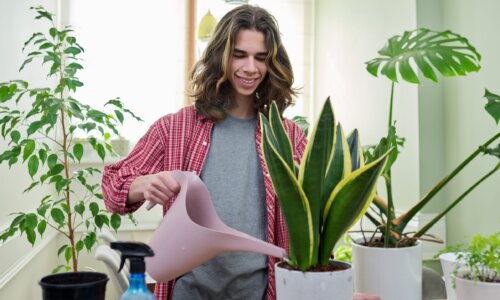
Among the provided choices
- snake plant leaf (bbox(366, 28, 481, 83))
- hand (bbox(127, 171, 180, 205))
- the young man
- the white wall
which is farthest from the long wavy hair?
the white wall

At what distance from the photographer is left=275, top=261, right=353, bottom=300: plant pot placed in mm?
761

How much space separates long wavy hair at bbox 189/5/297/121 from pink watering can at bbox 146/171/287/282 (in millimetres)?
555

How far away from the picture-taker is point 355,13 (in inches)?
139

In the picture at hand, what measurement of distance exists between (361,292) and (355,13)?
9.38 ft

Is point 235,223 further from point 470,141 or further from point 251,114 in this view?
point 470,141

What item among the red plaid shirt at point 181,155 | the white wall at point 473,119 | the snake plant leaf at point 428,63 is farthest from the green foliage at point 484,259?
the white wall at point 473,119

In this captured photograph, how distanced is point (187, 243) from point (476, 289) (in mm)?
518

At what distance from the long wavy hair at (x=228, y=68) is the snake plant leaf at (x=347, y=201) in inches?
25.5

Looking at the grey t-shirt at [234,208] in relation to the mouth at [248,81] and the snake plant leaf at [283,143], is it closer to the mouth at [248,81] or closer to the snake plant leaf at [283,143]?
the mouth at [248,81]

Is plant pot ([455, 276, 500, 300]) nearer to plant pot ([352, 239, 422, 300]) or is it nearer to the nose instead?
plant pot ([352, 239, 422, 300])

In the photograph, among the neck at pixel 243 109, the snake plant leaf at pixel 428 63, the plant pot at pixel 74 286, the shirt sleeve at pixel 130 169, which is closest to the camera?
the plant pot at pixel 74 286

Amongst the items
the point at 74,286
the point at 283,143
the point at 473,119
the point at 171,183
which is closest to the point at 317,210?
the point at 283,143

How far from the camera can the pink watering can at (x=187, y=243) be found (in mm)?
753

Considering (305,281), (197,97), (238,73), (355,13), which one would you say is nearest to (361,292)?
(305,281)
